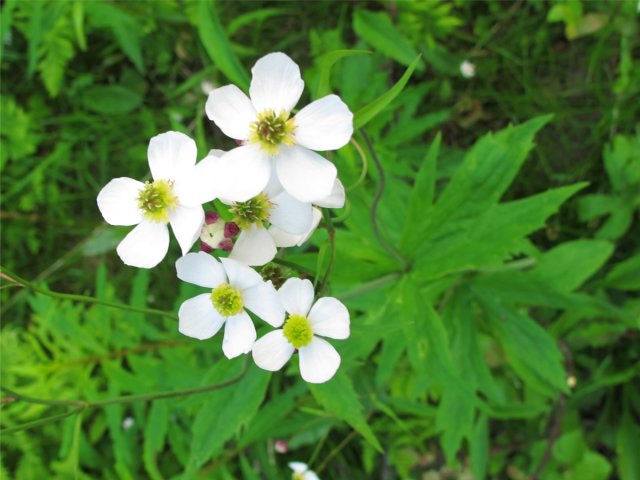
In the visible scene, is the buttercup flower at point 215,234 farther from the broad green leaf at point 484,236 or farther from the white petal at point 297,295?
the broad green leaf at point 484,236

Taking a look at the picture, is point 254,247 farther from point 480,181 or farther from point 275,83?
point 480,181

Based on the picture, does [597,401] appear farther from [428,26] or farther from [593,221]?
[428,26]

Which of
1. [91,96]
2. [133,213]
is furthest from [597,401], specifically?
[91,96]

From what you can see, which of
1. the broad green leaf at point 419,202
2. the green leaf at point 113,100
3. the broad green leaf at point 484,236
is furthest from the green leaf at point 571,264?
the green leaf at point 113,100

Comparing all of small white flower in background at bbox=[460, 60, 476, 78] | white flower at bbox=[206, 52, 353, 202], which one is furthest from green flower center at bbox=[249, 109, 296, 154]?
small white flower in background at bbox=[460, 60, 476, 78]

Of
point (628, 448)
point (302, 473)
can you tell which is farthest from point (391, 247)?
point (628, 448)
